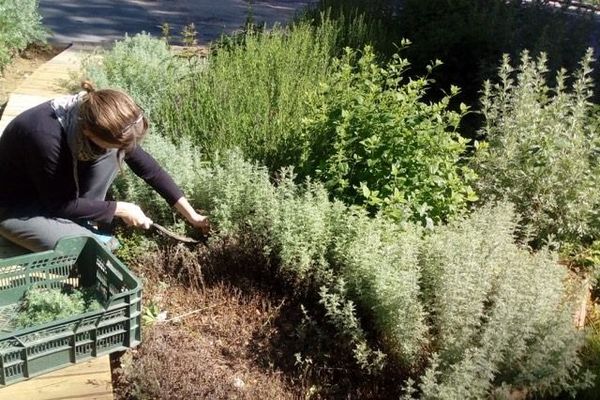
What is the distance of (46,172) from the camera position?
3.16m

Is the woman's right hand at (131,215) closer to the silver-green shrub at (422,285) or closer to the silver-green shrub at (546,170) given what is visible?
the silver-green shrub at (422,285)

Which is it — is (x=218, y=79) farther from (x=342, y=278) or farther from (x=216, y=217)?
(x=342, y=278)

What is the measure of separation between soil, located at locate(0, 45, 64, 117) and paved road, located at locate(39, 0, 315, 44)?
59 cm

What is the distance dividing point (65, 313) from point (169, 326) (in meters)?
0.56

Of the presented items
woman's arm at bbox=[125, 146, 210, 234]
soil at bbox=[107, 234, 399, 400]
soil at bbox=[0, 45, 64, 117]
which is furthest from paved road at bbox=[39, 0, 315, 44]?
soil at bbox=[107, 234, 399, 400]

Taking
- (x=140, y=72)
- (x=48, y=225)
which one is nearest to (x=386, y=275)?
(x=48, y=225)

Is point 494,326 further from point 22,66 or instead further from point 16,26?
point 22,66

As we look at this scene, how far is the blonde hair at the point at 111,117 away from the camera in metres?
2.93

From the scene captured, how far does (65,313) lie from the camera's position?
2.82 m

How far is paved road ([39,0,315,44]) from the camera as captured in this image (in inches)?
331

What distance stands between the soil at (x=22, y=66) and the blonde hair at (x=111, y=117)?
118 inches

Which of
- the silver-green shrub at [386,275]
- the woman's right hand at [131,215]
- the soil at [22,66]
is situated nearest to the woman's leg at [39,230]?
the woman's right hand at [131,215]

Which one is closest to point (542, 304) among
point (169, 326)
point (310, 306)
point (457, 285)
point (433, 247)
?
point (457, 285)

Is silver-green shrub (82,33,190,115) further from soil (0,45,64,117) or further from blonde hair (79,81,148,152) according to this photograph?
blonde hair (79,81,148,152)
